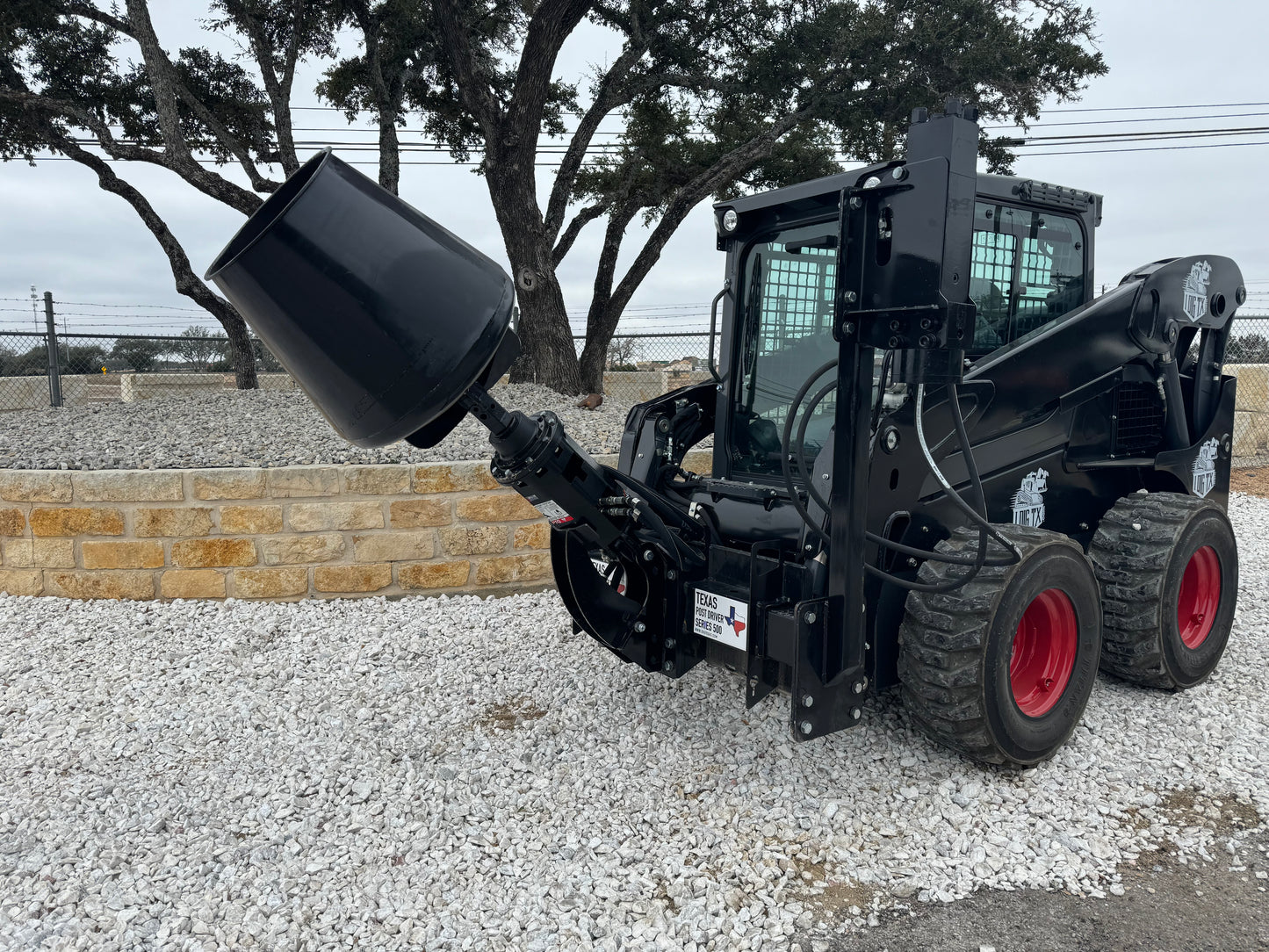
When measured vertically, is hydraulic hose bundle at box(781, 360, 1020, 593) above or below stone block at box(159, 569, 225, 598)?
above

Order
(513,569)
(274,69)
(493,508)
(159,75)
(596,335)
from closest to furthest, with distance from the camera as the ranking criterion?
1. (493,508)
2. (513,569)
3. (159,75)
4. (274,69)
5. (596,335)

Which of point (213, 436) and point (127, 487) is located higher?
point (213, 436)

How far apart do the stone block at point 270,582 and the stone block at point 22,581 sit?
4.17 ft

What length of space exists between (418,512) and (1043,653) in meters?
3.62

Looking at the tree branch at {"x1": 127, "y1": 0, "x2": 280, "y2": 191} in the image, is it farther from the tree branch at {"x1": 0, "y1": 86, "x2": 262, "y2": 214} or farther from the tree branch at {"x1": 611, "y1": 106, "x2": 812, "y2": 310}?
the tree branch at {"x1": 611, "y1": 106, "x2": 812, "y2": 310}

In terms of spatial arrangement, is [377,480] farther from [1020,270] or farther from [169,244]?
[169,244]

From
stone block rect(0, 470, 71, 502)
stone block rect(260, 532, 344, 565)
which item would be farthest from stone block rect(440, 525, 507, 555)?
stone block rect(0, 470, 71, 502)

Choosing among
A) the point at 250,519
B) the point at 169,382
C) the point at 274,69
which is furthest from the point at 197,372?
the point at 250,519

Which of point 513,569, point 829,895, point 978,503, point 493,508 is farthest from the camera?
point 513,569

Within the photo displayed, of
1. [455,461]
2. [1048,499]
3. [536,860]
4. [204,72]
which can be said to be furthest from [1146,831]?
[204,72]

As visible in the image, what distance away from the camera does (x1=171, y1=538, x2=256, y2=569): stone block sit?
5352mm

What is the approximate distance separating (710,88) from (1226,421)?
29.8 feet

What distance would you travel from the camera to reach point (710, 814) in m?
3.06

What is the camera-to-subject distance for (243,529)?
534 cm
